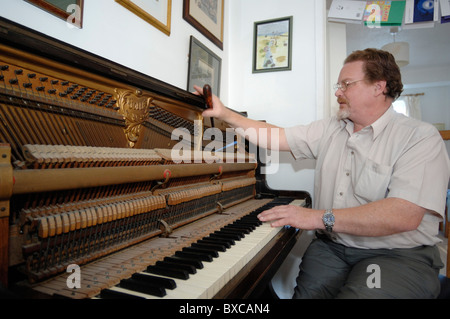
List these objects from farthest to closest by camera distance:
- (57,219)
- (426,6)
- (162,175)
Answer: (426,6)
(162,175)
(57,219)

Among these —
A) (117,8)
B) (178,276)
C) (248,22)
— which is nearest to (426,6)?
(248,22)

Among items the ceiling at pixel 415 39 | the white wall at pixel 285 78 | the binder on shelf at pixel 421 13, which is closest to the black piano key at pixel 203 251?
the white wall at pixel 285 78

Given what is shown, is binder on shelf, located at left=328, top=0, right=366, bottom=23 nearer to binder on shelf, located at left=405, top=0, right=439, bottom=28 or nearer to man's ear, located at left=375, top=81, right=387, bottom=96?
binder on shelf, located at left=405, top=0, right=439, bottom=28

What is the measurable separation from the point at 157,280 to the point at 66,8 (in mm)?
1452

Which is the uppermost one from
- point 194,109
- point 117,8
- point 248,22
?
point 248,22

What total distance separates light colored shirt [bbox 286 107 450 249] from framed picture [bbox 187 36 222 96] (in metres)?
1.32

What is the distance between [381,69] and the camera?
1.94 m

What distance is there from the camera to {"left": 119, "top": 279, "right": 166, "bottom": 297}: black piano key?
0.84 metres

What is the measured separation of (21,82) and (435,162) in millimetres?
2063

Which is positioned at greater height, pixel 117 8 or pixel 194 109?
pixel 117 8

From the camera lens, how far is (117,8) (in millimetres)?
1810
